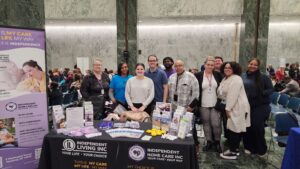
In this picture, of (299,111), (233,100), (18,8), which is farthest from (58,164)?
(299,111)

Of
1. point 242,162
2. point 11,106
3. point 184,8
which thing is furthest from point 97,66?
point 184,8

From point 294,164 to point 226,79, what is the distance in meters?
1.59

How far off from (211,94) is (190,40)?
28.2 ft

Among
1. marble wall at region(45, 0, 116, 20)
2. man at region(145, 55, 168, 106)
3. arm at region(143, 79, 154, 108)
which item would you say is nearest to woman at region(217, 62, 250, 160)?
man at region(145, 55, 168, 106)

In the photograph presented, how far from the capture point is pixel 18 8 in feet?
11.3

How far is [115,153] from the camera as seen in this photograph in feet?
8.79

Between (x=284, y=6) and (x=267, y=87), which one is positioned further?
(x=284, y=6)

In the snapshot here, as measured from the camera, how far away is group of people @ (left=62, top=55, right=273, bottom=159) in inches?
155

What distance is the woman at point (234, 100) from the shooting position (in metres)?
3.86

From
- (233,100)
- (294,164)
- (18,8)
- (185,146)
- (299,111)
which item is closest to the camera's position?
(185,146)

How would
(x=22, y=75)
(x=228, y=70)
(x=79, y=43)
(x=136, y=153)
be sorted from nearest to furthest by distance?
1. (x=136, y=153)
2. (x=22, y=75)
3. (x=228, y=70)
4. (x=79, y=43)

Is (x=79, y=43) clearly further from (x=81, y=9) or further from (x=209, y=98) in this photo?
(x=209, y=98)

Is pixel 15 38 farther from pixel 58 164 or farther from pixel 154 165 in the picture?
pixel 154 165

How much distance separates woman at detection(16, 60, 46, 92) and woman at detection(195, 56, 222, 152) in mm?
2404
